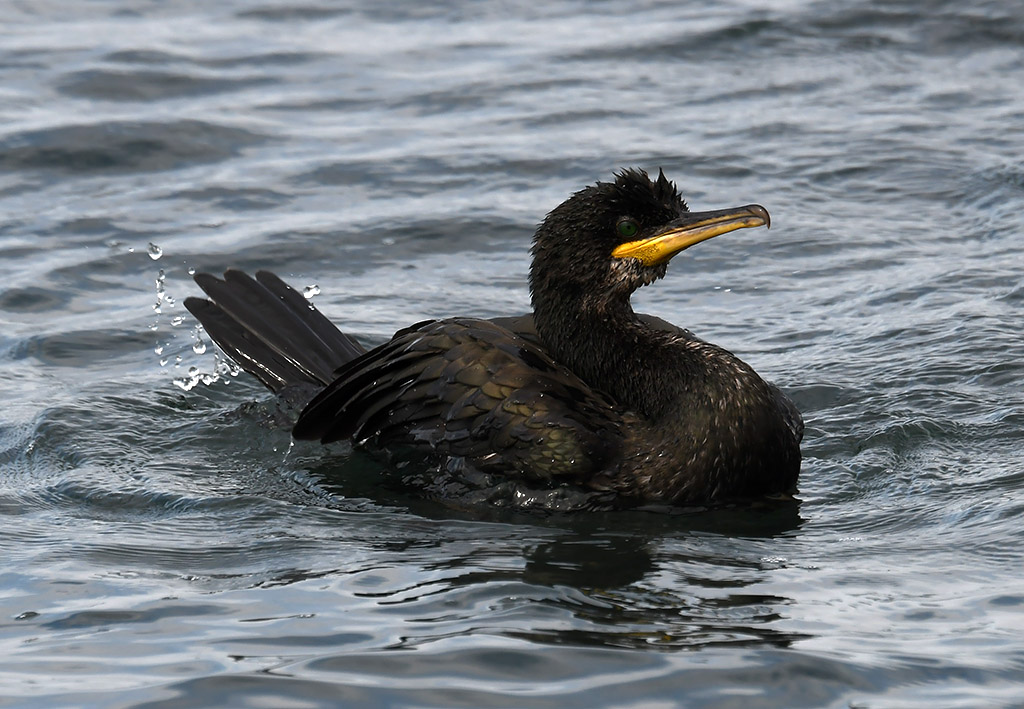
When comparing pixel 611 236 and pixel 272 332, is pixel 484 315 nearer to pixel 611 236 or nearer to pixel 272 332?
pixel 272 332

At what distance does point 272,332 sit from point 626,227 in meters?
1.86

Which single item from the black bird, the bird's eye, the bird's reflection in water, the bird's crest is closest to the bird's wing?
the black bird

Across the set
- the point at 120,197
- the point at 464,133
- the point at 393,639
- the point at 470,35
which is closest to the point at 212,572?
Result: the point at 393,639

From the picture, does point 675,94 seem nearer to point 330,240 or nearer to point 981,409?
point 330,240

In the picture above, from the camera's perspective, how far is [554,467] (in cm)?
640

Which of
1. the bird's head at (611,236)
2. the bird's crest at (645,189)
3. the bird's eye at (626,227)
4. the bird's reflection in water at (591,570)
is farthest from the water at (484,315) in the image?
the bird's crest at (645,189)

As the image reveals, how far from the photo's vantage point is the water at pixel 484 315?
5.07 m

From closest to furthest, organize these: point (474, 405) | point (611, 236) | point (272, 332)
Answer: point (474, 405), point (611, 236), point (272, 332)

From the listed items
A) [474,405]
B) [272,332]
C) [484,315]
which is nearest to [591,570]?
[474,405]

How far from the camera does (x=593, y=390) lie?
22.2ft

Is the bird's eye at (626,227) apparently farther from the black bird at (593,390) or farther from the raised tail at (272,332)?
the raised tail at (272,332)

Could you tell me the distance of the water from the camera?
5.07 m

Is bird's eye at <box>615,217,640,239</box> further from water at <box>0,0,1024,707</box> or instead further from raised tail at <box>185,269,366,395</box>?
raised tail at <box>185,269,366,395</box>

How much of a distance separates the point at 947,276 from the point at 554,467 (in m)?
3.76
